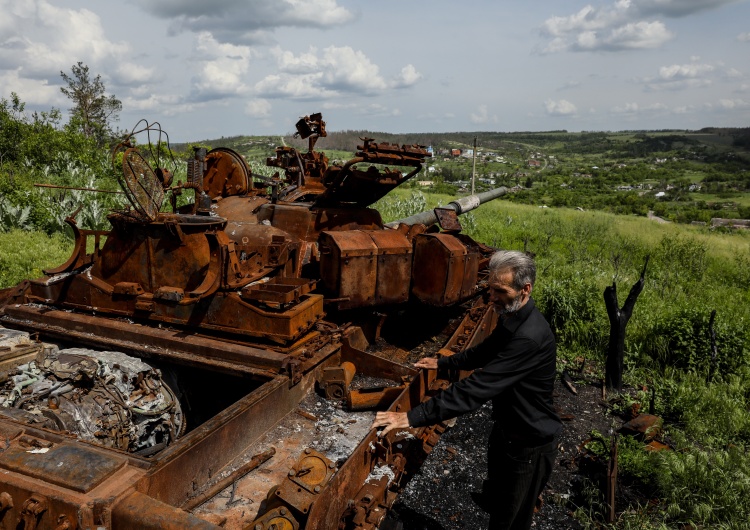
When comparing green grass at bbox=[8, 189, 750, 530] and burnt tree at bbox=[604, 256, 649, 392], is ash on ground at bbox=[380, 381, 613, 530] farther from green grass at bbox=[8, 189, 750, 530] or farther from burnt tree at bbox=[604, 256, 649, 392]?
burnt tree at bbox=[604, 256, 649, 392]

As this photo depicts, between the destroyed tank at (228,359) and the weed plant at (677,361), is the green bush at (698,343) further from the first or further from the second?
the destroyed tank at (228,359)

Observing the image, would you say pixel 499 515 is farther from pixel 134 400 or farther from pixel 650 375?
pixel 650 375

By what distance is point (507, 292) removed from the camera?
3.08 metres

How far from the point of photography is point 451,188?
41.5 meters

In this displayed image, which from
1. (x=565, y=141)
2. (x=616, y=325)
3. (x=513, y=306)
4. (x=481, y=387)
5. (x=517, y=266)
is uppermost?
(x=565, y=141)

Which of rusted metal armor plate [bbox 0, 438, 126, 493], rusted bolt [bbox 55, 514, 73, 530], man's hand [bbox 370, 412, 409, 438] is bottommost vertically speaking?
rusted bolt [bbox 55, 514, 73, 530]

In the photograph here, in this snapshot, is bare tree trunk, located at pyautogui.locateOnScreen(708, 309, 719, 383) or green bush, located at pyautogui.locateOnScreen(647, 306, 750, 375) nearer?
bare tree trunk, located at pyautogui.locateOnScreen(708, 309, 719, 383)

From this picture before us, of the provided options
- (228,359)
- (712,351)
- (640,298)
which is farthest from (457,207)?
(228,359)

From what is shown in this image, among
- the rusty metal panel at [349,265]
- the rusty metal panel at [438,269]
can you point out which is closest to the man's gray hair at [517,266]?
the rusty metal panel at [349,265]

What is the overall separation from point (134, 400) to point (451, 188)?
1531 inches

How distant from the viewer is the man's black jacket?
9.93ft

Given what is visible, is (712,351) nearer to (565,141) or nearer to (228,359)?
(228,359)

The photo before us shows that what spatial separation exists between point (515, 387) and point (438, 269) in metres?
2.61

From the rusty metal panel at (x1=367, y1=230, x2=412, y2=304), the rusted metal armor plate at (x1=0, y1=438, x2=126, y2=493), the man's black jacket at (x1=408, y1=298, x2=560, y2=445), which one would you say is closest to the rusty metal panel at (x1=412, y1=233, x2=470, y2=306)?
the rusty metal panel at (x1=367, y1=230, x2=412, y2=304)
